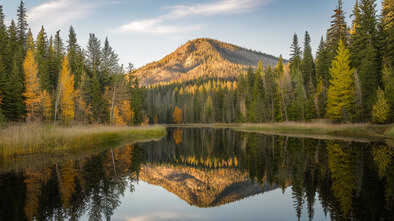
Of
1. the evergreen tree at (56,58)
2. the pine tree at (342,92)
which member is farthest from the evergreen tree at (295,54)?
the evergreen tree at (56,58)

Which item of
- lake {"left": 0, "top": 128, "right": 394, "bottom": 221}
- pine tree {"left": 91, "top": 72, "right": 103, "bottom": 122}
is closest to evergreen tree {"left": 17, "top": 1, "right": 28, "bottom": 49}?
pine tree {"left": 91, "top": 72, "right": 103, "bottom": 122}

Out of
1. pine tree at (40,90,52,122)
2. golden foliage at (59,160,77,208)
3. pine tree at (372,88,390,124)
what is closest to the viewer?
golden foliage at (59,160,77,208)

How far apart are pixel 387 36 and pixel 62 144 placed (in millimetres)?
48029

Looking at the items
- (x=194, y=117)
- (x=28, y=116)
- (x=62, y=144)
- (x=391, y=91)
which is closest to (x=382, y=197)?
(x=62, y=144)

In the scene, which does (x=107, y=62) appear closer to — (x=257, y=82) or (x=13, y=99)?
(x=13, y=99)

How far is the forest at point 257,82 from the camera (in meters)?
34.3

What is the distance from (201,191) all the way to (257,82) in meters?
66.3

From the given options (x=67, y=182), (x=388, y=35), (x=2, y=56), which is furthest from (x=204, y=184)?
(x=2, y=56)

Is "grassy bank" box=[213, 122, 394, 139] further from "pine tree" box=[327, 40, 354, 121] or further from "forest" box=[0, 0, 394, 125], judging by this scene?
"pine tree" box=[327, 40, 354, 121]

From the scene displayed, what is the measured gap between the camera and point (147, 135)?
3784 centimetres

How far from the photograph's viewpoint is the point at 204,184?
35.5 feet

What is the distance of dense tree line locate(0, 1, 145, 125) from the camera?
3425 cm

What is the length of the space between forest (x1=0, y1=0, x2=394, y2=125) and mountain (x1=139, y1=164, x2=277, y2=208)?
20.3 m

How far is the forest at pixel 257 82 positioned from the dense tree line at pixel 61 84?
5.6 inches
